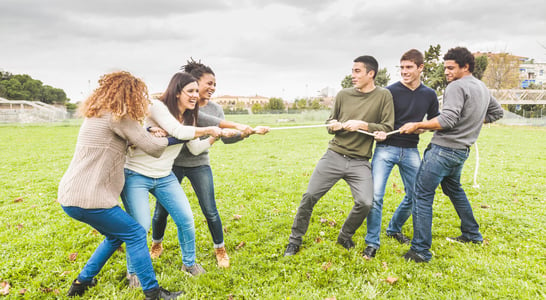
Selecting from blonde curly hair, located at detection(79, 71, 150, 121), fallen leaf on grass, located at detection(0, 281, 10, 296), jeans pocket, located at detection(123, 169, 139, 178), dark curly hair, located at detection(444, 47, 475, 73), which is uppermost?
dark curly hair, located at detection(444, 47, 475, 73)

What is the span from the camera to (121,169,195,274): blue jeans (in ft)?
11.5

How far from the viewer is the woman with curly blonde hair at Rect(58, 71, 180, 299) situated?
2920mm

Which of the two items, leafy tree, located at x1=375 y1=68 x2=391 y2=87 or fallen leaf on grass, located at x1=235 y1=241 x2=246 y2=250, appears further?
leafy tree, located at x1=375 y1=68 x2=391 y2=87

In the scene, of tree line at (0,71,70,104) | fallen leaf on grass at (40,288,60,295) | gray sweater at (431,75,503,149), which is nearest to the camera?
fallen leaf on grass at (40,288,60,295)

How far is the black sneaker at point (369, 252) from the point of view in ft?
14.3

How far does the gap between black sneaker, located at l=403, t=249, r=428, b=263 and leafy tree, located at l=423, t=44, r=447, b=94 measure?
48225mm

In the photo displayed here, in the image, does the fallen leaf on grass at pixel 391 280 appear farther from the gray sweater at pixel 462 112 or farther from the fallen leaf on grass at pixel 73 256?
the fallen leaf on grass at pixel 73 256

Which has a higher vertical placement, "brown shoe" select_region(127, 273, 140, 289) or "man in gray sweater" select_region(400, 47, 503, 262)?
"man in gray sweater" select_region(400, 47, 503, 262)

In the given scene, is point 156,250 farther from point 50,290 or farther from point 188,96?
point 188,96

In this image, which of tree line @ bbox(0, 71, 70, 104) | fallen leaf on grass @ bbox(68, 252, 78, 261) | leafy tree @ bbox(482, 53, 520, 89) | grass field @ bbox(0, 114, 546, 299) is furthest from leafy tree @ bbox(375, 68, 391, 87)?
tree line @ bbox(0, 71, 70, 104)

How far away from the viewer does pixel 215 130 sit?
3896 millimetres

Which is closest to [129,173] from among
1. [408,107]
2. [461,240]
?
[408,107]

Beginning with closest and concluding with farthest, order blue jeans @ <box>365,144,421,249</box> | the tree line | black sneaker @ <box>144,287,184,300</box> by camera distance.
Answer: black sneaker @ <box>144,287,184,300</box>, blue jeans @ <box>365,144,421,249</box>, the tree line

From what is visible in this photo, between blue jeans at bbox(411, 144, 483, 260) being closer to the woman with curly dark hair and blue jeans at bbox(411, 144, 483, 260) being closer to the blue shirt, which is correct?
the blue shirt
